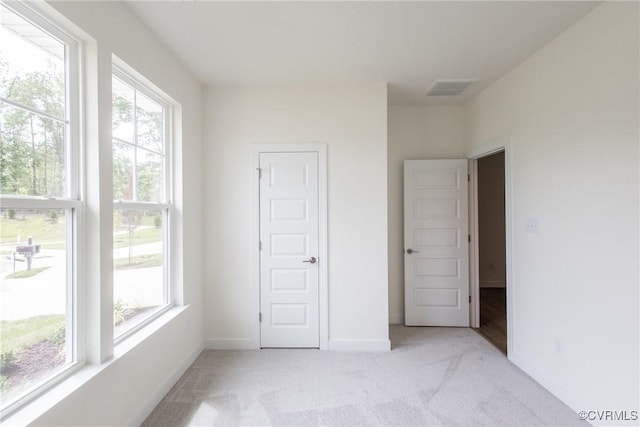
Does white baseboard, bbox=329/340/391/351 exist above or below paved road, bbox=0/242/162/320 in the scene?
below

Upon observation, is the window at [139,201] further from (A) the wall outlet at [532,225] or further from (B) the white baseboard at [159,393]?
(A) the wall outlet at [532,225]

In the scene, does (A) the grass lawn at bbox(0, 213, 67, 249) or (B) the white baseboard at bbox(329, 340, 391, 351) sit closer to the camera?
(A) the grass lawn at bbox(0, 213, 67, 249)

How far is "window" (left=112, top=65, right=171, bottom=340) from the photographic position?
1.89m

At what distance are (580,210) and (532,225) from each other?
47cm

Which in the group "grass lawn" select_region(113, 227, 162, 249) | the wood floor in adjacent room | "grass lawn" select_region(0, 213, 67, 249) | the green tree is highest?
the green tree

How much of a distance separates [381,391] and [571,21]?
122 inches

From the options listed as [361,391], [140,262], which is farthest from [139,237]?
[361,391]

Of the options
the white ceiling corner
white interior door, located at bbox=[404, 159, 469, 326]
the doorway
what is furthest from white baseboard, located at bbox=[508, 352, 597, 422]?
the doorway

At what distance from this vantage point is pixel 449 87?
3066 mm

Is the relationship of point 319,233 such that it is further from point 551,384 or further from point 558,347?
point 551,384

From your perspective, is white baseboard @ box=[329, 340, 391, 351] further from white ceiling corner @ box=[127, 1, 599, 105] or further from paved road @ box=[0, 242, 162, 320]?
white ceiling corner @ box=[127, 1, 599, 105]

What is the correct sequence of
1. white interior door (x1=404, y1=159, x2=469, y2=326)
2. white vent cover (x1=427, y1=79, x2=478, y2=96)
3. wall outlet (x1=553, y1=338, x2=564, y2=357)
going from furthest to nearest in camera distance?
white interior door (x1=404, y1=159, x2=469, y2=326) → white vent cover (x1=427, y1=79, x2=478, y2=96) → wall outlet (x1=553, y1=338, x2=564, y2=357)

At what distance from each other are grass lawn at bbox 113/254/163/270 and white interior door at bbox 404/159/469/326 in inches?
107

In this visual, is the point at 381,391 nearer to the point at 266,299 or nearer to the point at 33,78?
the point at 266,299
